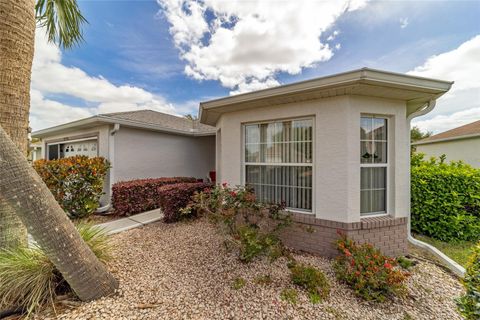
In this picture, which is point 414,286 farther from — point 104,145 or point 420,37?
point 104,145

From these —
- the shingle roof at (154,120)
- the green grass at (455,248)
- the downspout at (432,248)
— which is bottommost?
the green grass at (455,248)

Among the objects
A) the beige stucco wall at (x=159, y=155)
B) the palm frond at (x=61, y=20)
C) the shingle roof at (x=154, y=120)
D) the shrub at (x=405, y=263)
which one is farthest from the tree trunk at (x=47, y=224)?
the shingle roof at (x=154, y=120)

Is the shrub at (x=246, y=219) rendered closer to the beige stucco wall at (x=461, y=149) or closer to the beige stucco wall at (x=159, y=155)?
the beige stucco wall at (x=159, y=155)

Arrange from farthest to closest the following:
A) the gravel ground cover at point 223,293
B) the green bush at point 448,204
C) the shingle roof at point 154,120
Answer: the shingle roof at point 154,120, the green bush at point 448,204, the gravel ground cover at point 223,293

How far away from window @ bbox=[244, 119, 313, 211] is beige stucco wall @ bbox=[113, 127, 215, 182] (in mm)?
5490

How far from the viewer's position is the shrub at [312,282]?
9.55 ft

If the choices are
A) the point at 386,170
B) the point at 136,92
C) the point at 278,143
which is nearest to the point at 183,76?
the point at 136,92

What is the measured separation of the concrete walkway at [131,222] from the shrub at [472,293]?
6521 mm

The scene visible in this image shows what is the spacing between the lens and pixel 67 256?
8.01ft

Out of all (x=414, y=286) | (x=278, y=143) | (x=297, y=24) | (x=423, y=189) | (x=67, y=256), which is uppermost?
(x=297, y=24)

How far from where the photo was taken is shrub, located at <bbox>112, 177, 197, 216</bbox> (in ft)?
23.1

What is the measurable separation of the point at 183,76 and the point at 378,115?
12.0m

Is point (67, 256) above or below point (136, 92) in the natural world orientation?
below

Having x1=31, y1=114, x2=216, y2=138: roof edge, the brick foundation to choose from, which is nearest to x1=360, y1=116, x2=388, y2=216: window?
the brick foundation
